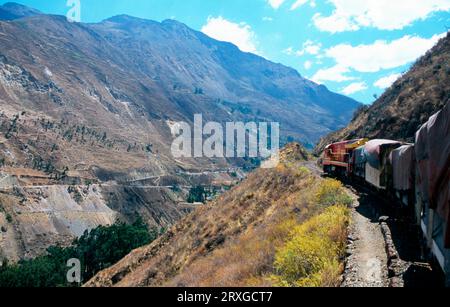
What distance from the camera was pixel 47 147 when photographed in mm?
161750

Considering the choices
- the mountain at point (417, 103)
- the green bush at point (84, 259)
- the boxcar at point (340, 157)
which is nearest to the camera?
the boxcar at point (340, 157)

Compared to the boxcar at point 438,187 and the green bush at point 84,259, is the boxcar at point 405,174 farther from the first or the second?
the green bush at point 84,259

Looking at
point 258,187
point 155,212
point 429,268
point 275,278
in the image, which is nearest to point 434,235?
point 429,268

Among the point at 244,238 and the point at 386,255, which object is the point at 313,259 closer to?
the point at 386,255

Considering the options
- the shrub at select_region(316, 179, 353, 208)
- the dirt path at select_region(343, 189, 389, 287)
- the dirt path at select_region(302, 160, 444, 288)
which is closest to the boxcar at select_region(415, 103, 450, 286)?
the dirt path at select_region(302, 160, 444, 288)

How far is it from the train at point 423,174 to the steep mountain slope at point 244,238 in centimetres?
224

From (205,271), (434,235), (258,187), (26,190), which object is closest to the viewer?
(434,235)

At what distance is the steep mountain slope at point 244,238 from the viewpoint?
41.9 ft

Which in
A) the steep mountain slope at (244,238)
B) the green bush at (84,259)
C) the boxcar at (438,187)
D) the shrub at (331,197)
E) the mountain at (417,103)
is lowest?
the green bush at (84,259)

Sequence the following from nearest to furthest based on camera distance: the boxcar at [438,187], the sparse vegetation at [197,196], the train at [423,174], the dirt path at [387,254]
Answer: the boxcar at [438,187]
the train at [423,174]
the dirt path at [387,254]
the sparse vegetation at [197,196]

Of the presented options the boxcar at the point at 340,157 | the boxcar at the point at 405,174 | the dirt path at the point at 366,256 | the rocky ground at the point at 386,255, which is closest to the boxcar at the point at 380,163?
the rocky ground at the point at 386,255

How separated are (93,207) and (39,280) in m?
73.0

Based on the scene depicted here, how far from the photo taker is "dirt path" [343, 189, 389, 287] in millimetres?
9484

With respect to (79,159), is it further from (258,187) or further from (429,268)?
(429,268)
